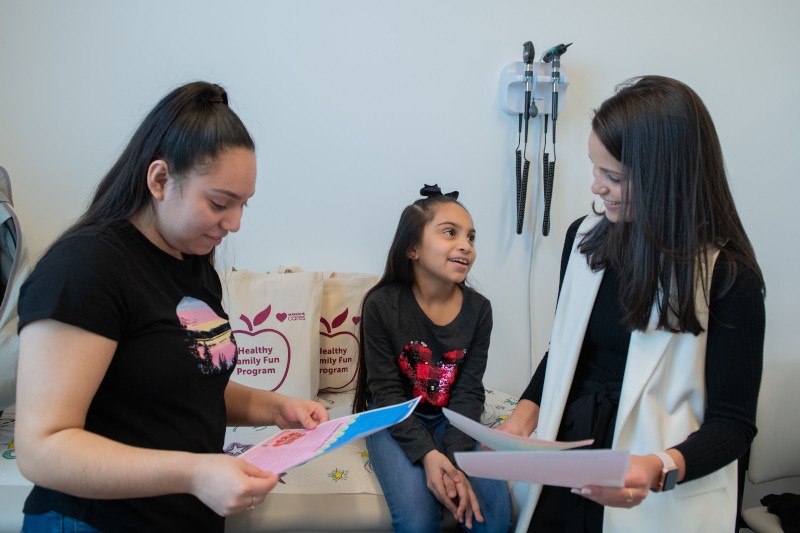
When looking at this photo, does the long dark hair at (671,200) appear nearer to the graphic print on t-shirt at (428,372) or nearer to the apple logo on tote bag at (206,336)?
the graphic print on t-shirt at (428,372)

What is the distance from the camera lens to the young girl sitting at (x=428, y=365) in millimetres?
1270

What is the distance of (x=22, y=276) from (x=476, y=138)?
1.51 m

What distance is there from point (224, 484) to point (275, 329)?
106 centimetres

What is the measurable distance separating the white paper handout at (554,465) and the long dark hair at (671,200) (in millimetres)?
371

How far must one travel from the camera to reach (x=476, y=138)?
2.04 metres

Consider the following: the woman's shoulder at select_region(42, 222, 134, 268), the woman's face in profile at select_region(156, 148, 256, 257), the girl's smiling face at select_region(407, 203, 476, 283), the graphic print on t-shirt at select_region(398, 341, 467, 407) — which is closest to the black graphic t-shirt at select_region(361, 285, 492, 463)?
the graphic print on t-shirt at select_region(398, 341, 467, 407)

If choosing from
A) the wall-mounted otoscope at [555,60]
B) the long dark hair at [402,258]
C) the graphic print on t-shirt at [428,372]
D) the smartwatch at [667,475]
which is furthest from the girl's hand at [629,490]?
the wall-mounted otoscope at [555,60]

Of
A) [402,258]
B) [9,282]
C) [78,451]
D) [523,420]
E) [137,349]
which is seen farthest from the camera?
[402,258]

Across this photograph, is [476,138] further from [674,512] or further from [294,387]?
[674,512]

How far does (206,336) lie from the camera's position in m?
0.90

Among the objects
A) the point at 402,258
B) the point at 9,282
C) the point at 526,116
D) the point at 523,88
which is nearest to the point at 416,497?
the point at 402,258

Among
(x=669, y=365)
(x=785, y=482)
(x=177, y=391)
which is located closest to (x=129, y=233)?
(x=177, y=391)

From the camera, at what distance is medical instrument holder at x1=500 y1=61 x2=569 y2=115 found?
1.95 metres

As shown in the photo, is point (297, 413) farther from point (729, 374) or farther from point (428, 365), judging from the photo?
point (729, 374)
